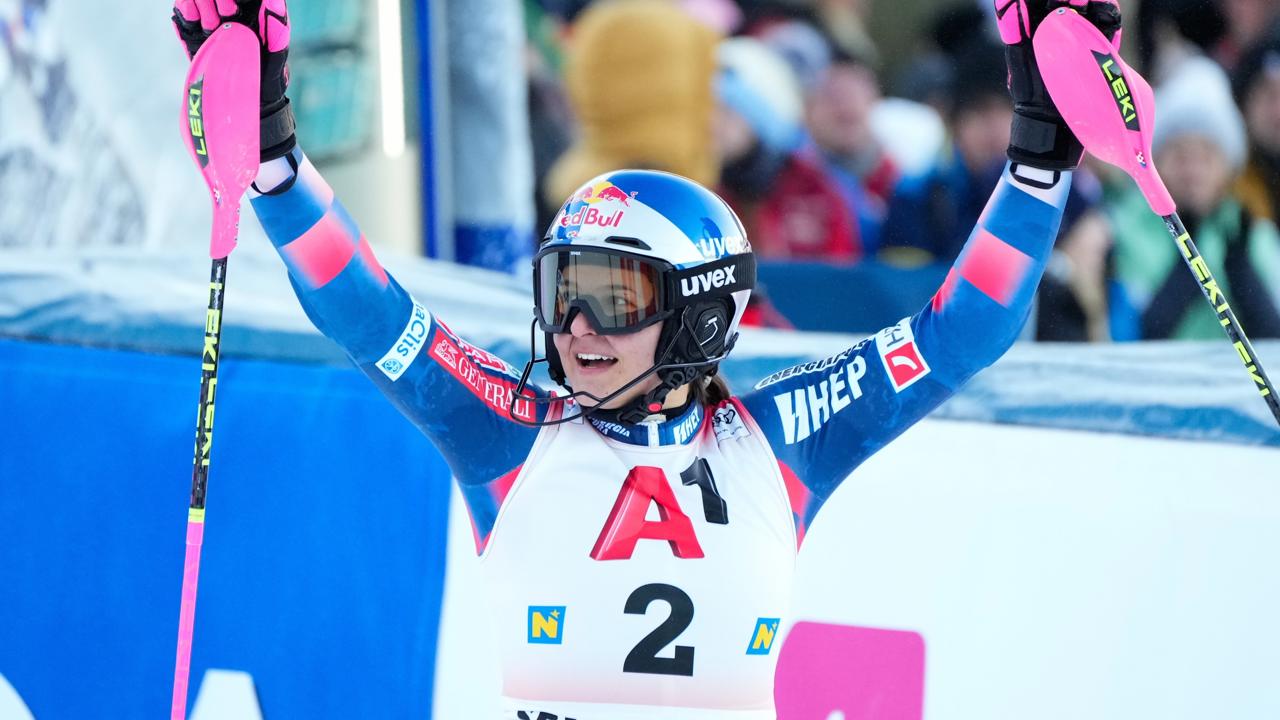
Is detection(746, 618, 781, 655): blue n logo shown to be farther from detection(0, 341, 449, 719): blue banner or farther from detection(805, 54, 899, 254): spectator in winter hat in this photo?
detection(805, 54, 899, 254): spectator in winter hat

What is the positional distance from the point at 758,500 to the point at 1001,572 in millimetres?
998

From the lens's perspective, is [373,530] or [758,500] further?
[373,530]

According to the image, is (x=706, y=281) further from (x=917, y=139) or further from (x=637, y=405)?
(x=917, y=139)

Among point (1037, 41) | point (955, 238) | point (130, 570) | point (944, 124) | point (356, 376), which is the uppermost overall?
point (944, 124)

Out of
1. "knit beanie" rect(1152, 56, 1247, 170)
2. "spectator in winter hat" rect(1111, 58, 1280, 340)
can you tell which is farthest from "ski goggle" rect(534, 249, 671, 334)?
"knit beanie" rect(1152, 56, 1247, 170)

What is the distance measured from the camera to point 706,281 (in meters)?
2.93

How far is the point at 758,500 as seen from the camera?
294cm

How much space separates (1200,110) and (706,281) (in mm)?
5356

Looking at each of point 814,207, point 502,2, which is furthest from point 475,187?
point 814,207

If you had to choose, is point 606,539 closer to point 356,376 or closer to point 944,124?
point 356,376

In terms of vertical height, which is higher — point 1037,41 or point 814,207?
point 814,207

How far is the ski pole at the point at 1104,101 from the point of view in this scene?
2.71 meters

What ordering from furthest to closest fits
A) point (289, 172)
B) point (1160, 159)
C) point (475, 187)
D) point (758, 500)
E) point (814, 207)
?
point (814, 207), point (475, 187), point (1160, 159), point (758, 500), point (289, 172)

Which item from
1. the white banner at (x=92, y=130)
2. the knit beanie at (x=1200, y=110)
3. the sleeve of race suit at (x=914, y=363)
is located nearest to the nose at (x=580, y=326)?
the sleeve of race suit at (x=914, y=363)
